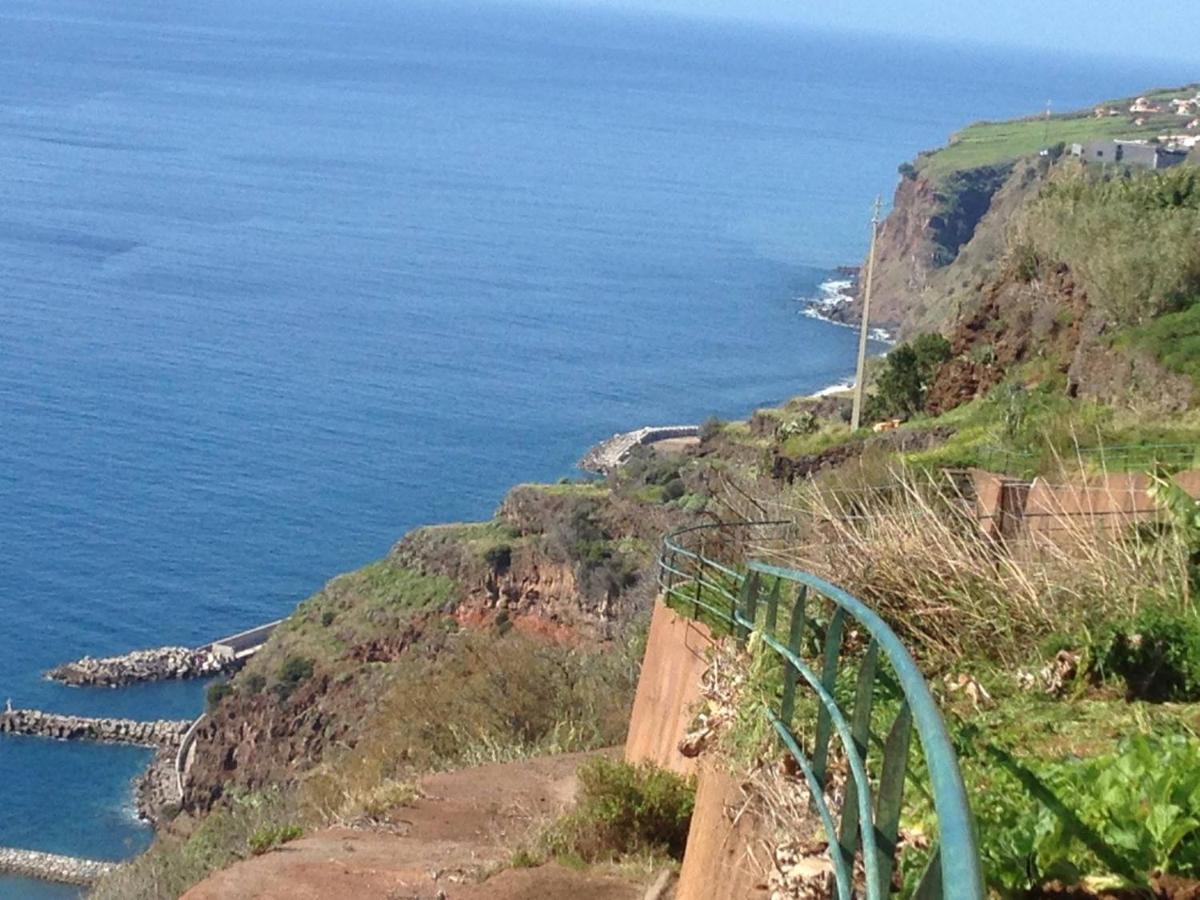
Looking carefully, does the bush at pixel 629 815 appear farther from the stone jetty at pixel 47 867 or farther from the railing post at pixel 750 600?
the stone jetty at pixel 47 867

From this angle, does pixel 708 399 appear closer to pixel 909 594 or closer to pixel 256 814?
pixel 256 814

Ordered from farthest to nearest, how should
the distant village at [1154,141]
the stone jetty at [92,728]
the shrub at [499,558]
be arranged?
the distant village at [1154,141] < the stone jetty at [92,728] < the shrub at [499,558]

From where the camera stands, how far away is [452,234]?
116m

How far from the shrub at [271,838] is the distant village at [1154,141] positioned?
170ft

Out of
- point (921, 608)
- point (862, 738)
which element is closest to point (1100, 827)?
point (862, 738)

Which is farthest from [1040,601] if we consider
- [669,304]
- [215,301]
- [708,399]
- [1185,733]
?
[669,304]

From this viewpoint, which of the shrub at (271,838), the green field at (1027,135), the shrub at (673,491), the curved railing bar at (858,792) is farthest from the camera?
the green field at (1027,135)

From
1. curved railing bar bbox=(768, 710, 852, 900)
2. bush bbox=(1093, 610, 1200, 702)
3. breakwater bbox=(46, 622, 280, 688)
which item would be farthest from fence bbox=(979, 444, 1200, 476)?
breakwater bbox=(46, 622, 280, 688)

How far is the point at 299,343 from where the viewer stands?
84250 millimetres

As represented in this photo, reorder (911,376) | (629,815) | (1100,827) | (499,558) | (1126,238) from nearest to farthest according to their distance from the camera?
1. (1100,827)
2. (629,815)
3. (1126,238)
4. (911,376)
5. (499,558)

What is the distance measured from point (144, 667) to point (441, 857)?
41792 mm

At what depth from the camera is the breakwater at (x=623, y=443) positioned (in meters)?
67.7

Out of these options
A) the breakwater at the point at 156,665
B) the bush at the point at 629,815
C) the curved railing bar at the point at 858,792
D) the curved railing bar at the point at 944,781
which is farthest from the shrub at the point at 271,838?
the breakwater at the point at 156,665

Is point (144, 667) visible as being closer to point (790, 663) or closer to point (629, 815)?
point (629, 815)
